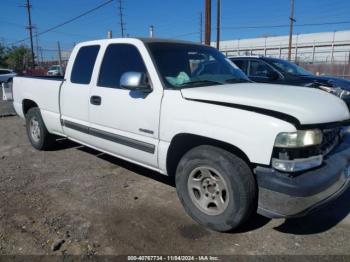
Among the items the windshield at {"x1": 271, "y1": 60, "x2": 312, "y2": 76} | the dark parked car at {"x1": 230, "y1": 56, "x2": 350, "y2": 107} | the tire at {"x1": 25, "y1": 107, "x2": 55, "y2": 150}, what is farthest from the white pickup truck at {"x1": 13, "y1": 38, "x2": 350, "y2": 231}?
the windshield at {"x1": 271, "y1": 60, "x2": 312, "y2": 76}

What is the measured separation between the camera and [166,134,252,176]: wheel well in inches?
117

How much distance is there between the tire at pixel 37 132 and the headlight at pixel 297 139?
4.40m

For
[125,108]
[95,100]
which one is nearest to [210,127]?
[125,108]

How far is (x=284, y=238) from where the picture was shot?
10.2 ft

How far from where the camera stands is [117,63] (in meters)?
4.09

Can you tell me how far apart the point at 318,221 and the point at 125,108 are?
2.50m

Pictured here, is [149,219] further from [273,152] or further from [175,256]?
[273,152]

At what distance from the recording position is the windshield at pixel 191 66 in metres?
3.62

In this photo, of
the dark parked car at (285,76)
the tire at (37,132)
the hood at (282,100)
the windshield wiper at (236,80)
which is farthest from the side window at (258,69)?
the tire at (37,132)

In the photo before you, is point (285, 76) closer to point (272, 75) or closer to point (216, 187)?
point (272, 75)

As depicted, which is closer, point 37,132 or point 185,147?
point 185,147

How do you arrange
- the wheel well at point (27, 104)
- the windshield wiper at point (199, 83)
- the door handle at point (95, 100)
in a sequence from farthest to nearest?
1. the wheel well at point (27, 104)
2. the door handle at point (95, 100)
3. the windshield wiper at point (199, 83)

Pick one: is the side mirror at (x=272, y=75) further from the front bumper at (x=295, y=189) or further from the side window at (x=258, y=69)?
the front bumper at (x=295, y=189)

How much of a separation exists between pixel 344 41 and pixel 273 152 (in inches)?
2061
